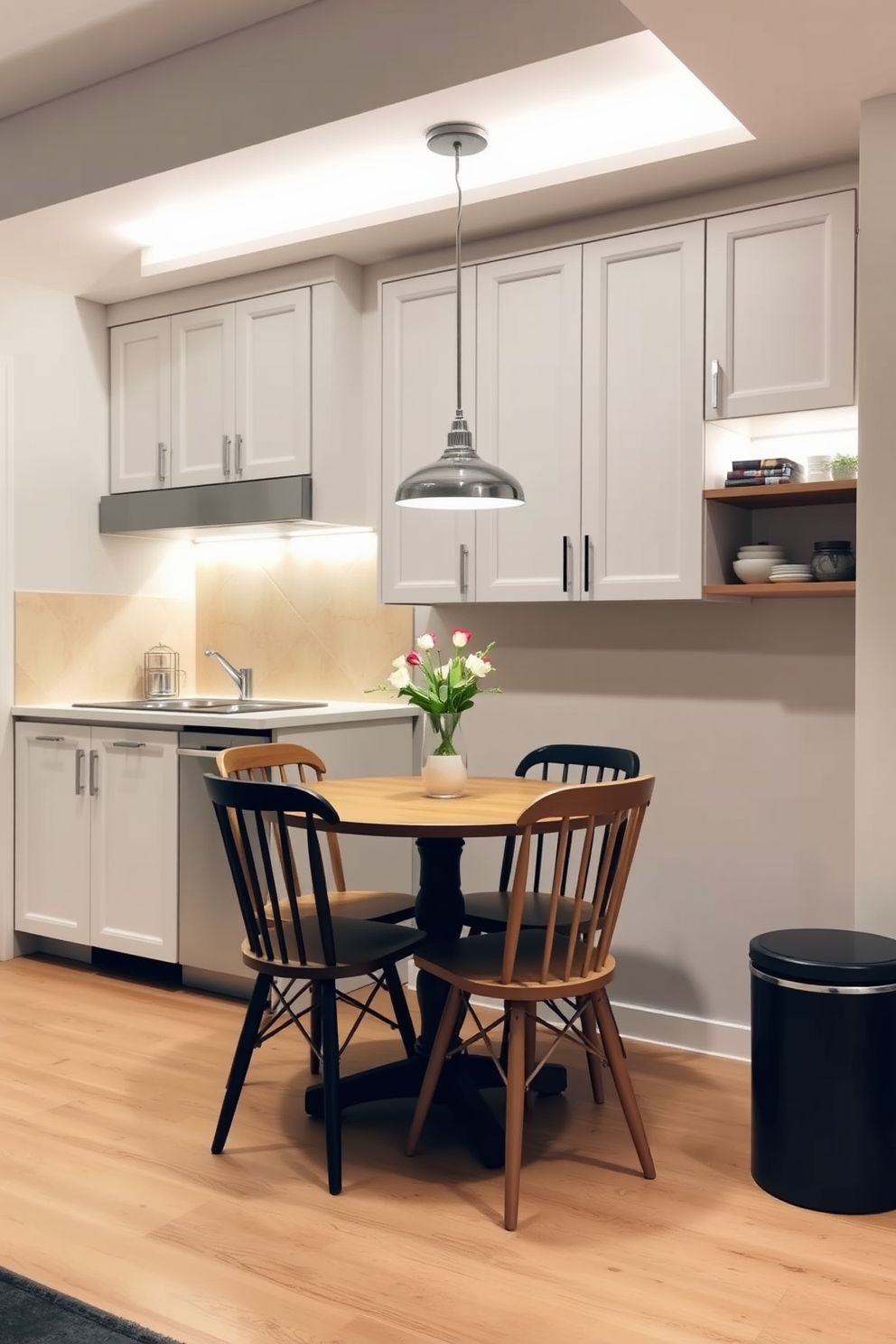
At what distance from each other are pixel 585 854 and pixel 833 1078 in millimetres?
688

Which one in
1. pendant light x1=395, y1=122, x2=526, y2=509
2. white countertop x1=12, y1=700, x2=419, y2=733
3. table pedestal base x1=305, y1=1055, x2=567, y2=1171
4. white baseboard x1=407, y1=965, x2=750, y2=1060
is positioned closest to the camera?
table pedestal base x1=305, y1=1055, x2=567, y2=1171

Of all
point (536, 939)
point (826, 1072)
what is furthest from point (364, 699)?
point (826, 1072)

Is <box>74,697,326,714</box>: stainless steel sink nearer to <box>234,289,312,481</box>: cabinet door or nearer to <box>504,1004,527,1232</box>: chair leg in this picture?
<box>234,289,312,481</box>: cabinet door

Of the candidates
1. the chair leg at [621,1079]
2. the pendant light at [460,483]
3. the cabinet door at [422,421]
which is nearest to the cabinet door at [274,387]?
the cabinet door at [422,421]

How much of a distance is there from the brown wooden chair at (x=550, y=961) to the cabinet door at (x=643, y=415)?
102 centimetres

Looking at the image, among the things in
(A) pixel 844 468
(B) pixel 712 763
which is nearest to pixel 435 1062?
(B) pixel 712 763

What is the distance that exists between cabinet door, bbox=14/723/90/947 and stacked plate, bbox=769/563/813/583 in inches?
97.9

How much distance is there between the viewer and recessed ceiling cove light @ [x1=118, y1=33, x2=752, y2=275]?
3.04 m

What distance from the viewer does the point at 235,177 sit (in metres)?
3.69

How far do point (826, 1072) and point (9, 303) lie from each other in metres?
3.82

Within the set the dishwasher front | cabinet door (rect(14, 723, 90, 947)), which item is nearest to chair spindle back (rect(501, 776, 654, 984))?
the dishwasher front

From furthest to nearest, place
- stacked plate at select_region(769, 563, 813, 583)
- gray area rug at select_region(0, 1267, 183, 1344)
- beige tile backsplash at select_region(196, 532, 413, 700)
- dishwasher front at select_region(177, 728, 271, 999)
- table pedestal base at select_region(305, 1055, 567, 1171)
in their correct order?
1. beige tile backsplash at select_region(196, 532, 413, 700)
2. dishwasher front at select_region(177, 728, 271, 999)
3. stacked plate at select_region(769, 563, 813, 583)
4. table pedestal base at select_region(305, 1055, 567, 1171)
5. gray area rug at select_region(0, 1267, 183, 1344)

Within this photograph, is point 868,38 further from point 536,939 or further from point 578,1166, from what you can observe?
point 578,1166

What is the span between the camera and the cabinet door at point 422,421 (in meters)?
3.80
